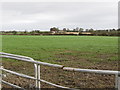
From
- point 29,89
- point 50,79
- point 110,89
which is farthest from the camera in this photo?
point 50,79

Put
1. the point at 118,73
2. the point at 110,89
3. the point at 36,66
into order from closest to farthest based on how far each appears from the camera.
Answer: the point at 118,73 → the point at 36,66 → the point at 110,89

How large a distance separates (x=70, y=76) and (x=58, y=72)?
0.68m

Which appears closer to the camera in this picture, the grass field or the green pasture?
the grass field

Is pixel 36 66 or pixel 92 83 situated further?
pixel 92 83

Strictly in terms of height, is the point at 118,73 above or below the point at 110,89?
above

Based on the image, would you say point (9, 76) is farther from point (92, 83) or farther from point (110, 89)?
point (110, 89)

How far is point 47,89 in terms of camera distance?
4.52m

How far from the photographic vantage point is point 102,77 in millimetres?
5785

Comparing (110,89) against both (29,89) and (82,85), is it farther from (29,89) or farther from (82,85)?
(29,89)

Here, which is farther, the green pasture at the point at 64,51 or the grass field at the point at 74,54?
the green pasture at the point at 64,51

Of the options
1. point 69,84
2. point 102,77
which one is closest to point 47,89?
point 69,84

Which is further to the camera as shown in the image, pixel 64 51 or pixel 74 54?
pixel 64 51

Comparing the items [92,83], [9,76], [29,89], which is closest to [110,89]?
[92,83]

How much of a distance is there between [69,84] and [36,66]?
88.7 inches
